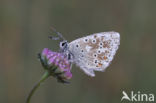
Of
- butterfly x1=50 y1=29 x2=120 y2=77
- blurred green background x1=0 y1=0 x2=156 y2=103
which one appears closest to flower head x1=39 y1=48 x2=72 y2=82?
butterfly x1=50 y1=29 x2=120 y2=77

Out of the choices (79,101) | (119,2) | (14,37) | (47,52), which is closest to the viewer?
(47,52)

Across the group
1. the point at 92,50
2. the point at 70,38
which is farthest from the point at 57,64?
the point at 70,38

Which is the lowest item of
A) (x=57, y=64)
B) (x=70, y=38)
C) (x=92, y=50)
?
(x=57, y=64)

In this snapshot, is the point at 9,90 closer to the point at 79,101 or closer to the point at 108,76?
the point at 79,101

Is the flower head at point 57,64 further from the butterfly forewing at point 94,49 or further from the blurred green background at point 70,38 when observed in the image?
the blurred green background at point 70,38

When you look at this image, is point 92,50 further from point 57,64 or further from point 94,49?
point 57,64

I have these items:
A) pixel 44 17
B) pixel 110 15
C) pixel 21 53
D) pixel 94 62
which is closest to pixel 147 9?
pixel 110 15

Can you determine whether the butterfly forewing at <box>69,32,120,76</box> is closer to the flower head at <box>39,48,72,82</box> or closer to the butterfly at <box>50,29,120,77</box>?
the butterfly at <box>50,29,120,77</box>
